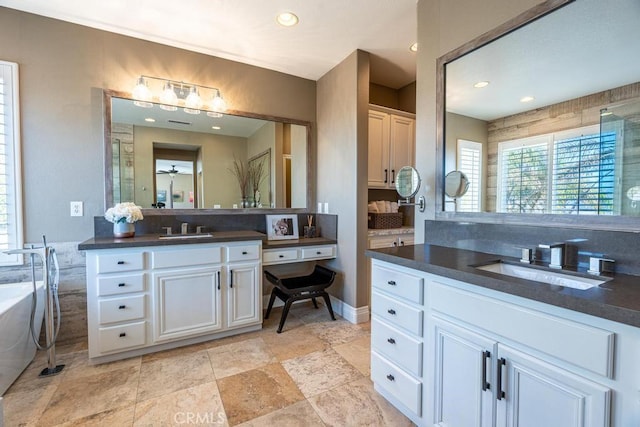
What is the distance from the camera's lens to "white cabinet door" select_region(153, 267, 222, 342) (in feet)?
7.22

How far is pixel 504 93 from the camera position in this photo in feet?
5.26

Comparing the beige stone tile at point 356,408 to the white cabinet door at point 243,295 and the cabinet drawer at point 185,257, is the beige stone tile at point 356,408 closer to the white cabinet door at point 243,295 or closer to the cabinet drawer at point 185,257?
the white cabinet door at point 243,295

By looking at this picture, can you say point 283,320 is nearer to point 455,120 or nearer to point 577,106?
point 455,120

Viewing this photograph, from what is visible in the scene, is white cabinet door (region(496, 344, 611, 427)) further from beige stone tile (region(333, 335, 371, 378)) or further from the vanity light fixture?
the vanity light fixture

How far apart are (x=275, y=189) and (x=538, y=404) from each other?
265 cm

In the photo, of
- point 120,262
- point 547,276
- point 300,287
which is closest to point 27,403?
point 120,262

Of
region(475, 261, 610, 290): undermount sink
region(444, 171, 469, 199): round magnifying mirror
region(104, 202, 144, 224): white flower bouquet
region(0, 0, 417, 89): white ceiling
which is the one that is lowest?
region(475, 261, 610, 290): undermount sink

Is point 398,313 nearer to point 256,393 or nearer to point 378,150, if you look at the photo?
point 256,393

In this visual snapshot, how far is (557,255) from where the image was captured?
1.28 meters

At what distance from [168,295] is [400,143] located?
2800 millimetres

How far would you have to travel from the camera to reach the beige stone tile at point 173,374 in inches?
70.2

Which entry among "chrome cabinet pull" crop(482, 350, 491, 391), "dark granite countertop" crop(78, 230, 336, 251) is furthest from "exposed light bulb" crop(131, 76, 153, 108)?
"chrome cabinet pull" crop(482, 350, 491, 391)

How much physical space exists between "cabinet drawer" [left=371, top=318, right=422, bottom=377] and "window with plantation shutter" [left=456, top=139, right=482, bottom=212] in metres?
0.88

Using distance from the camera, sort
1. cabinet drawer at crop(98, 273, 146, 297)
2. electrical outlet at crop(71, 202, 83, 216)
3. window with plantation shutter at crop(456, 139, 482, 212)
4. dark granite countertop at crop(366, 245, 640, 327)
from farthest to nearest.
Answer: electrical outlet at crop(71, 202, 83, 216) → cabinet drawer at crop(98, 273, 146, 297) → window with plantation shutter at crop(456, 139, 482, 212) → dark granite countertop at crop(366, 245, 640, 327)
